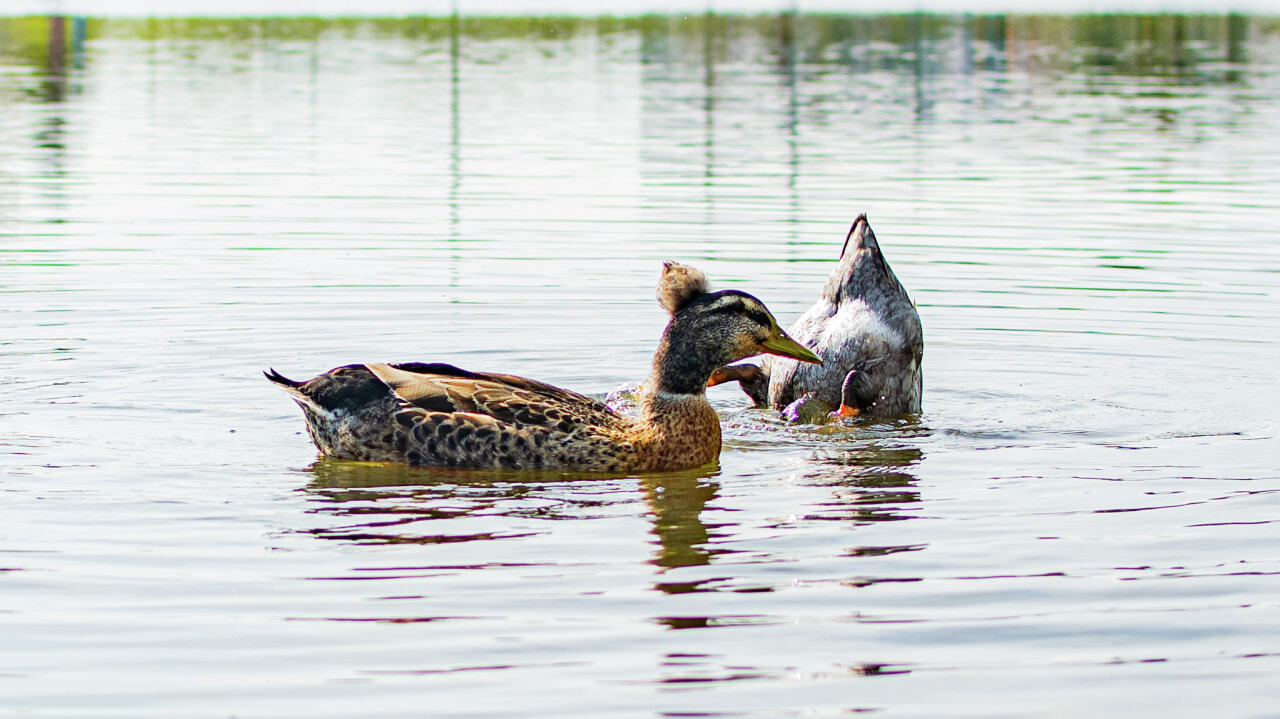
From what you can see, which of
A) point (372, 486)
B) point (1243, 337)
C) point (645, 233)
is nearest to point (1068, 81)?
point (645, 233)

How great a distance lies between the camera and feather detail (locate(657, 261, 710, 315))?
9.34m

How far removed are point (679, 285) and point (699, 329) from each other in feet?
0.82

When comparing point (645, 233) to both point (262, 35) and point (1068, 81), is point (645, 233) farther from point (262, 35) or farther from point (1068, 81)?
point (262, 35)

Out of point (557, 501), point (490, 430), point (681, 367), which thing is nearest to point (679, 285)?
A: point (681, 367)

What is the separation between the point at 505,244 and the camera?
1659 centimetres

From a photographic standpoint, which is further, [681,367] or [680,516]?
[681,367]

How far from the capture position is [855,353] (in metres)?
11.0

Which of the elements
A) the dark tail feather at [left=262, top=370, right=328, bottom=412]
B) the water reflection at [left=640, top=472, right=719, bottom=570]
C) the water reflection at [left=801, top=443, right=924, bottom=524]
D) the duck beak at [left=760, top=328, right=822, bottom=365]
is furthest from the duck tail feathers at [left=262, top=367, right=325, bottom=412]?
the water reflection at [left=801, top=443, right=924, bottom=524]

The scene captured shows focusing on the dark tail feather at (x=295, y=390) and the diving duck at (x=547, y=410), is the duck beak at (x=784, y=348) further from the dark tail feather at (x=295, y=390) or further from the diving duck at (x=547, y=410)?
the dark tail feather at (x=295, y=390)

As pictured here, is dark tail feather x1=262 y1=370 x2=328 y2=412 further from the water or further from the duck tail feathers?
the water

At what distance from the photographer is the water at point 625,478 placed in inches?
233

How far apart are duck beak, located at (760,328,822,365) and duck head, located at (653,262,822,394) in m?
0.04

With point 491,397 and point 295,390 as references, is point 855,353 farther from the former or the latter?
point 295,390


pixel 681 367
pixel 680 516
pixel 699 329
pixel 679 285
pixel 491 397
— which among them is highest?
pixel 679 285
